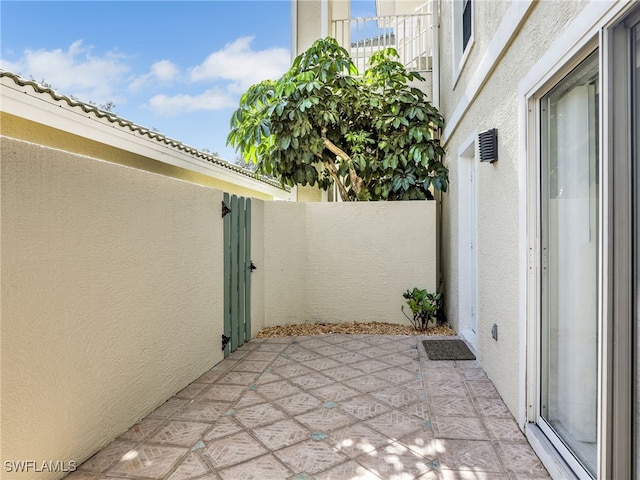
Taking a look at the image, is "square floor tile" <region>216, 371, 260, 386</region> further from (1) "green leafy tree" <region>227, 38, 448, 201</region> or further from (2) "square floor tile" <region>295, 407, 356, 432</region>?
(1) "green leafy tree" <region>227, 38, 448, 201</region>

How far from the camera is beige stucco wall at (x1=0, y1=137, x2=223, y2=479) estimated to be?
2.37 meters

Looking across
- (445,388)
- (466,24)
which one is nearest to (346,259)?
(445,388)

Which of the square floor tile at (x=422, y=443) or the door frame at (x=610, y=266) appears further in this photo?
the square floor tile at (x=422, y=443)

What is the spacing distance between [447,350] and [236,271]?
3.09 metres

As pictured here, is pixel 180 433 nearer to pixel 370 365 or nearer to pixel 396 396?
pixel 396 396

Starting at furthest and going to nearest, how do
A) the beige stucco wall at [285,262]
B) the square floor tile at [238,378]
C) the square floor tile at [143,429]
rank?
the beige stucco wall at [285,262], the square floor tile at [238,378], the square floor tile at [143,429]

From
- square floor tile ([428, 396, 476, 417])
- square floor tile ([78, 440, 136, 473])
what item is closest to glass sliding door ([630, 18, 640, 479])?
square floor tile ([428, 396, 476, 417])

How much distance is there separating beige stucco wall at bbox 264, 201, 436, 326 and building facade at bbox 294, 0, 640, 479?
2.08 m

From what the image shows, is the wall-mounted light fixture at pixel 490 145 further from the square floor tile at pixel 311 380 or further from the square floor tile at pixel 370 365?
the square floor tile at pixel 311 380

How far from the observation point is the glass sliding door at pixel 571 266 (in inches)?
90.9

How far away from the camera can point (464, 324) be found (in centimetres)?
602

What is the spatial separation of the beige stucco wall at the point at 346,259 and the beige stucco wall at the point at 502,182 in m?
2.01

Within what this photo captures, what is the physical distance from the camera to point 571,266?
2615 mm

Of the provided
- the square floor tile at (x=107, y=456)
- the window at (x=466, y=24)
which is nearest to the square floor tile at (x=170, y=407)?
the square floor tile at (x=107, y=456)
